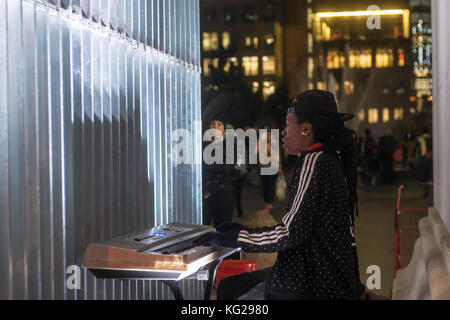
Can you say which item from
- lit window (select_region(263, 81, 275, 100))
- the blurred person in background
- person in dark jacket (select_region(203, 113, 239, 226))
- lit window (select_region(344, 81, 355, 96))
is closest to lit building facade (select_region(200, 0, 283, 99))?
lit window (select_region(263, 81, 275, 100))

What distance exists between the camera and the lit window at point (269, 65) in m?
63.0

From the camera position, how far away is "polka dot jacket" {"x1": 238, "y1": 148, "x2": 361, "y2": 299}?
2.62 meters

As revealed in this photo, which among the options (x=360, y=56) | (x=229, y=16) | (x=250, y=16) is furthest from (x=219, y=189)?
(x=229, y=16)

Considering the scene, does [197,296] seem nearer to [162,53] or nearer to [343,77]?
[162,53]

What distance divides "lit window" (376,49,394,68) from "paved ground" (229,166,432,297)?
4.04 metres

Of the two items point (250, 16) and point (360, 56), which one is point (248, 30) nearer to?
point (250, 16)

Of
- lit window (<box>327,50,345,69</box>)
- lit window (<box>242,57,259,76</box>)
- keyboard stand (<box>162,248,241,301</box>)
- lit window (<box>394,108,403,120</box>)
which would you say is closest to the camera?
keyboard stand (<box>162,248,241,301</box>)

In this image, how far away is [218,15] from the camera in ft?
238

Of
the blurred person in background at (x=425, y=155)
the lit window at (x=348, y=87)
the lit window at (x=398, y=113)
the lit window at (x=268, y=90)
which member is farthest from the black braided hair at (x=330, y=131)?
the lit window at (x=268, y=90)

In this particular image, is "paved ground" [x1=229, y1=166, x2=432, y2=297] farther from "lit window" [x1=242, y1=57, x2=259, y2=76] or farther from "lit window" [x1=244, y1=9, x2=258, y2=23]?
"lit window" [x1=244, y1=9, x2=258, y2=23]

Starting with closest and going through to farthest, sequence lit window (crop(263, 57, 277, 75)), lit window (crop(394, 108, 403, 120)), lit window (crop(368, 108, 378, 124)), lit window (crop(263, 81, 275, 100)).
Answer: lit window (crop(368, 108, 378, 124))
lit window (crop(394, 108, 403, 120))
lit window (crop(263, 81, 275, 100))
lit window (crop(263, 57, 277, 75))
